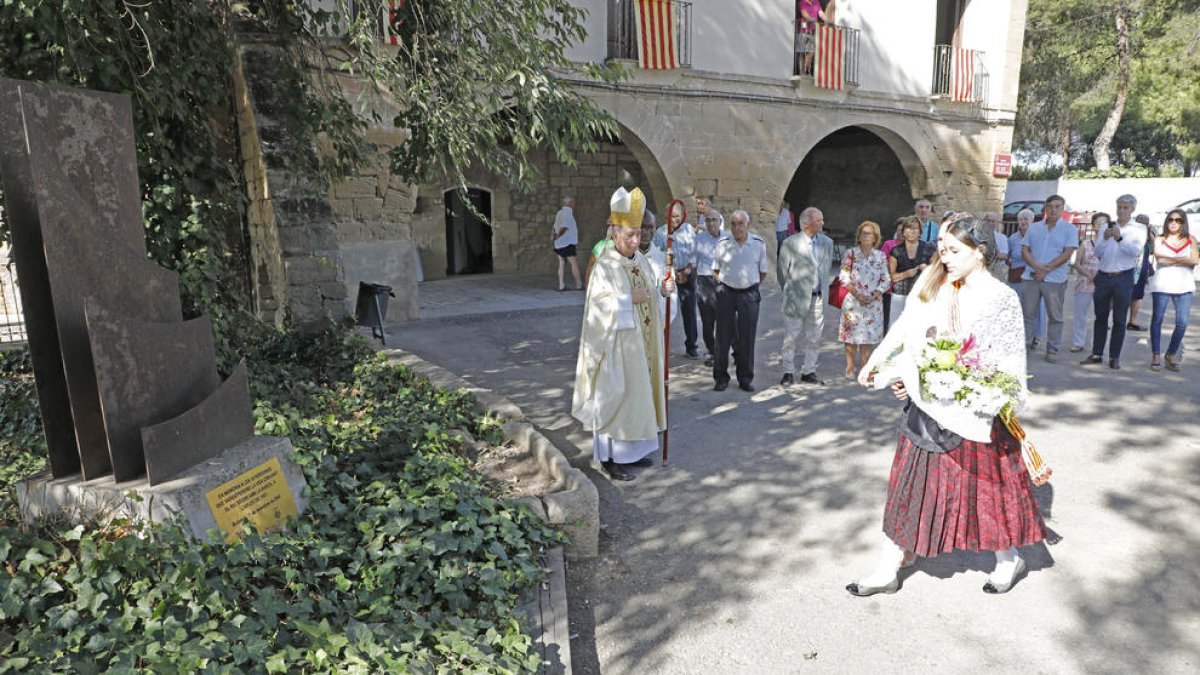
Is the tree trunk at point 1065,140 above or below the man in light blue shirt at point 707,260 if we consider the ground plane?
above

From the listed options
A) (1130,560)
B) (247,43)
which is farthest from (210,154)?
(1130,560)

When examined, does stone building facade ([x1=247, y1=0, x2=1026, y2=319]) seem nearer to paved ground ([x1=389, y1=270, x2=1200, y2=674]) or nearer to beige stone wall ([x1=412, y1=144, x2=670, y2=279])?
beige stone wall ([x1=412, y1=144, x2=670, y2=279])

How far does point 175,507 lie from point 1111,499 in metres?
4.78

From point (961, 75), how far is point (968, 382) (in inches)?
564

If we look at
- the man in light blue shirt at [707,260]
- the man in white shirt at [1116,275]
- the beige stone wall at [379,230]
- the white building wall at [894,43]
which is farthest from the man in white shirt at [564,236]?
the man in white shirt at [1116,275]

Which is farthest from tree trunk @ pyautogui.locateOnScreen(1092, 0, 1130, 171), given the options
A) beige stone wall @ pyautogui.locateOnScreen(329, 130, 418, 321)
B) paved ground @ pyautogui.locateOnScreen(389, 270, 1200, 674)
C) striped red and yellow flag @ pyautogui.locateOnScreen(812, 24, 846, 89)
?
beige stone wall @ pyautogui.locateOnScreen(329, 130, 418, 321)

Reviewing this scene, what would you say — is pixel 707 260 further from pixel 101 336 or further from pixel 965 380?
pixel 101 336

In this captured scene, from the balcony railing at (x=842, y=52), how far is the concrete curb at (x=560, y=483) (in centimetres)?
1018

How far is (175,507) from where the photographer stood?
2.87 metres

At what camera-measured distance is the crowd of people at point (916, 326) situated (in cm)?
321

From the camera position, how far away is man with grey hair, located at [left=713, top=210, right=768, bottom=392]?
264 inches

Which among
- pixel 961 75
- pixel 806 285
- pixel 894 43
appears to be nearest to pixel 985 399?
pixel 806 285

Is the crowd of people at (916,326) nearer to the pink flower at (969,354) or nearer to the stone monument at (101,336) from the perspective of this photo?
the pink flower at (969,354)

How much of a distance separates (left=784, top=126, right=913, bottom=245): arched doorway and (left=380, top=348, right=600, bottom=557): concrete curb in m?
15.4
